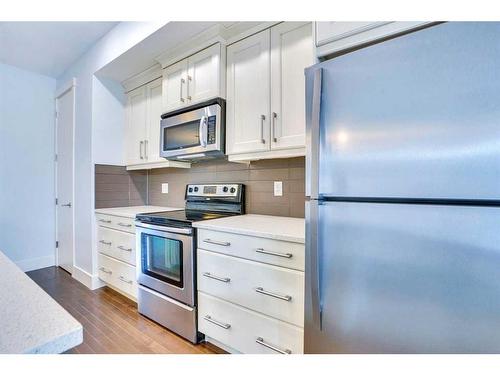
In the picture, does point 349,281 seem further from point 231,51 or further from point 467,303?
point 231,51

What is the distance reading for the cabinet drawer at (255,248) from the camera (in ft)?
4.27

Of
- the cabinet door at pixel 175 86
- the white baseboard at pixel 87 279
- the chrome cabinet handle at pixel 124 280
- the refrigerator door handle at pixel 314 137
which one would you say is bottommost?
the white baseboard at pixel 87 279

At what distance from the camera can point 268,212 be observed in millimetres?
2115

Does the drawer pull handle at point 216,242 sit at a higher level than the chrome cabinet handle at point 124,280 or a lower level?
higher

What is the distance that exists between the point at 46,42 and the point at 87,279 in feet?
8.59

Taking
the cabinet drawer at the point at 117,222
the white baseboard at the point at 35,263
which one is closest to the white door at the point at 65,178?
the white baseboard at the point at 35,263

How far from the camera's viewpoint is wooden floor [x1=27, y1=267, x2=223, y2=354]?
172 cm

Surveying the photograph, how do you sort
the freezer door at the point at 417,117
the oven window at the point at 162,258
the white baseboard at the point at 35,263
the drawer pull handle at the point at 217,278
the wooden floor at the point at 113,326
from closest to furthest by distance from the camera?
1. the freezer door at the point at 417,117
2. the drawer pull handle at the point at 217,278
3. the wooden floor at the point at 113,326
4. the oven window at the point at 162,258
5. the white baseboard at the point at 35,263

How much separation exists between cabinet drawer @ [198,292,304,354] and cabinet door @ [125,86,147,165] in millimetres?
1866

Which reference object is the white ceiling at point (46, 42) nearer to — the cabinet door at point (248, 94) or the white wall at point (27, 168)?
the white wall at point (27, 168)

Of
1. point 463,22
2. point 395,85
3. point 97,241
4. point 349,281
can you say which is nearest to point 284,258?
point 349,281

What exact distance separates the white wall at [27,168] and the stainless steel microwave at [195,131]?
216 cm

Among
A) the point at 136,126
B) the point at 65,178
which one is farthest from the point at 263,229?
the point at 65,178

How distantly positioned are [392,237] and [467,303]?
0.93 feet
